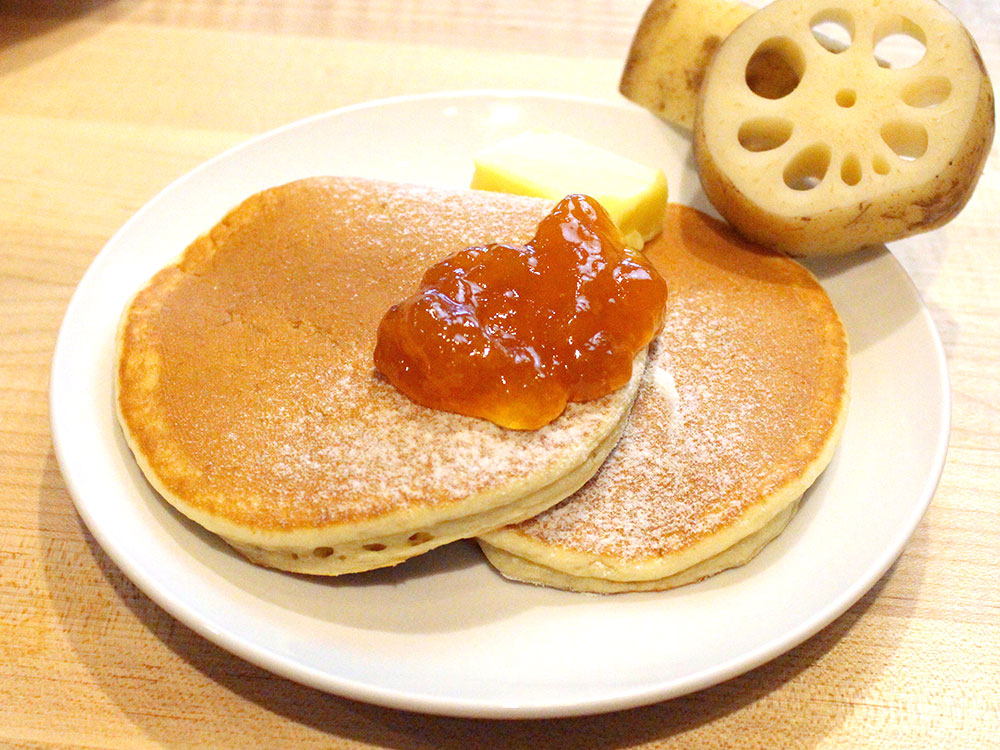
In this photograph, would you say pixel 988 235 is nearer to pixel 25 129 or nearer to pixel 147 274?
pixel 147 274

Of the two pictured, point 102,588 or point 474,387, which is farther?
point 102,588

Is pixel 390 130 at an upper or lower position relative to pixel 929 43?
lower

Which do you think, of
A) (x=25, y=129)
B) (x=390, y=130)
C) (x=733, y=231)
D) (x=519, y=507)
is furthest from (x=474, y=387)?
(x=25, y=129)

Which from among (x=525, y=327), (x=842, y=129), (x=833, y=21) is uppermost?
(x=833, y=21)

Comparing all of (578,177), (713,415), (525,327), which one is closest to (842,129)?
(578,177)

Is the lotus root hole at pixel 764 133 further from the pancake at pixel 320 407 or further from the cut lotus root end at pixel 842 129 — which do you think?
the pancake at pixel 320 407

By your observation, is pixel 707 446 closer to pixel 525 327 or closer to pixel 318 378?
pixel 525 327
